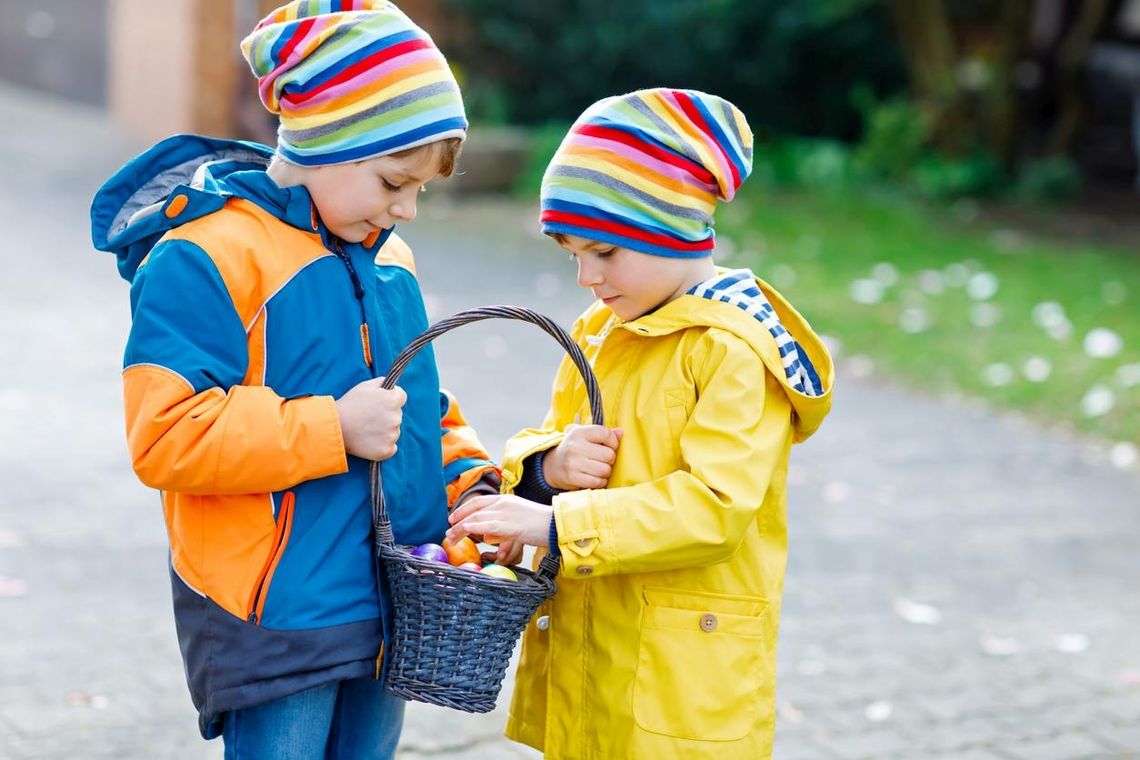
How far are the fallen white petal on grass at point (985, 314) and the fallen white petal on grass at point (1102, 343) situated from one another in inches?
23.3

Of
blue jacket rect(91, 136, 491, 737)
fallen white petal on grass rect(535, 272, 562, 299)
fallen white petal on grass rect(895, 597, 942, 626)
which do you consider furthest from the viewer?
fallen white petal on grass rect(535, 272, 562, 299)

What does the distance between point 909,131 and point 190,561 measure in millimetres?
12800

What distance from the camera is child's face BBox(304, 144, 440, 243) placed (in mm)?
2453

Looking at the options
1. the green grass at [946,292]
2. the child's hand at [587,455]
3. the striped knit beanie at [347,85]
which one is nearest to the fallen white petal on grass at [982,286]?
the green grass at [946,292]

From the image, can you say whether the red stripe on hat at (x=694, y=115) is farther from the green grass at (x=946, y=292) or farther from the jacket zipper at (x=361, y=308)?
the green grass at (x=946, y=292)

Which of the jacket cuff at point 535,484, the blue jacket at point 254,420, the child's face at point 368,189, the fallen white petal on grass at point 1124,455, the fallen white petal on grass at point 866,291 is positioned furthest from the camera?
the fallen white petal on grass at point 866,291

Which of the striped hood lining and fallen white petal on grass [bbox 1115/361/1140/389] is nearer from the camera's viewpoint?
the striped hood lining

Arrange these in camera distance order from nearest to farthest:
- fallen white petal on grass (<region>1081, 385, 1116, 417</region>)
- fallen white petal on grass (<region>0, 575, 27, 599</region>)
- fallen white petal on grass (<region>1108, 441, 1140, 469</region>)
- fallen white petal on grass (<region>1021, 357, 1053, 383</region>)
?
1. fallen white petal on grass (<region>0, 575, 27, 599</region>)
2. fallen white petal on grass (<region>1108, 441, 1140, 469</region>)
3. fallen white petal on grass (<region>1081, 385, 1116, 417</region>)
4. fallen white petal on grass (<region>1021, 357, 1053, 383</region>)

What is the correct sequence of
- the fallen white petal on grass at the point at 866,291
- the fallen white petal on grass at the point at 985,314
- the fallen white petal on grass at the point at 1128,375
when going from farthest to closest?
the fallen white petal on grass at the point at 866,291, the fallen white petal on grass at the point at 985,314, the fallen white petal on grass at the point at 1128,375

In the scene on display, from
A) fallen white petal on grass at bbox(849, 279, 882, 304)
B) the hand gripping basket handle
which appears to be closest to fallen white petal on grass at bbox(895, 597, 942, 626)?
the hand gripping basket handle

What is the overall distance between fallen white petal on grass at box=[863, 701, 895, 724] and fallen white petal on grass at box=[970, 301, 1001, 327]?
5.32 meters

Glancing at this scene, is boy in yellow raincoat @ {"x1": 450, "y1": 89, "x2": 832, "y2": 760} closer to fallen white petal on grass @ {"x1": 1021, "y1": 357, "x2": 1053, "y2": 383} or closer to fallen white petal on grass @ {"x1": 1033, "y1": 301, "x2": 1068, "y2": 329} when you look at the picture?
fallen white petal on grass @ {"x1": 1021, "y1": 357, "x2": 1053, "y2": 383}

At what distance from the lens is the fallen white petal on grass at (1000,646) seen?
476 cm

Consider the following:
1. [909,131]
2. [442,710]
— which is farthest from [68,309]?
[909,131]
